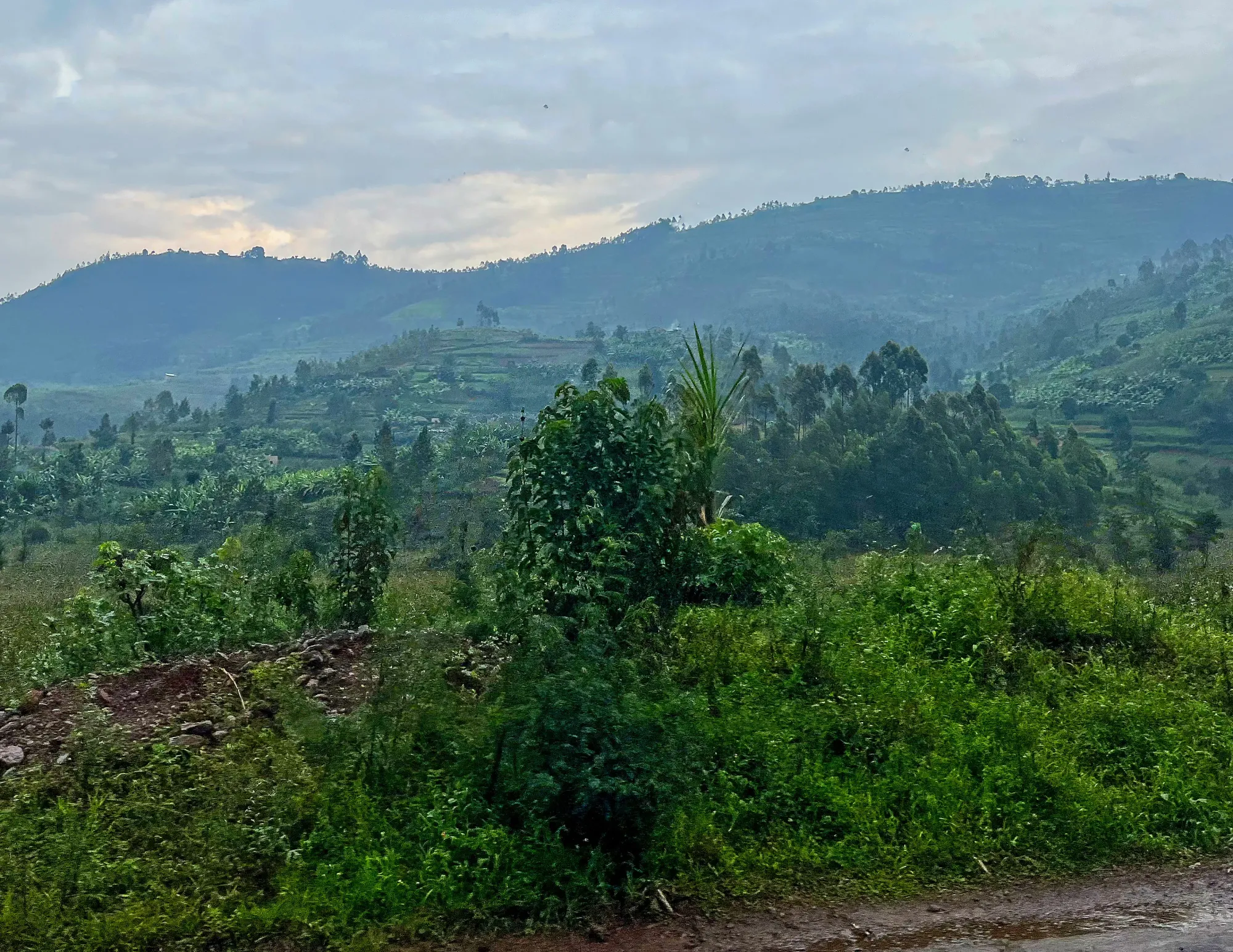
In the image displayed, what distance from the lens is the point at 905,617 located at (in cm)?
835

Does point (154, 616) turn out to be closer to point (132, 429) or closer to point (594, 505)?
point (594, 505)

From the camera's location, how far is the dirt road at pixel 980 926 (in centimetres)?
459

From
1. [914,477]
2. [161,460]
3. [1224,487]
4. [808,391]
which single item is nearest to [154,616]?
[914,477]

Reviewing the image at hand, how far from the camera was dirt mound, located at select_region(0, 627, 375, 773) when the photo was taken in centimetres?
611

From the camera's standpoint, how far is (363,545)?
882cm

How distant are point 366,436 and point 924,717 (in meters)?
62.6

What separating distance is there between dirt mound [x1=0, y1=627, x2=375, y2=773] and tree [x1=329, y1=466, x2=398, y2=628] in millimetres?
1056

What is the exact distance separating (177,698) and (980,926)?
5.26m

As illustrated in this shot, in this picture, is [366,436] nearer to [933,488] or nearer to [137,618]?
[933,488]

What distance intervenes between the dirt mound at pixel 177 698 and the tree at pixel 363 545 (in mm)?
1056

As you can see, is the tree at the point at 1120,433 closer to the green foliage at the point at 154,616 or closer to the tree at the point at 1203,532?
the tree at the point at 1203,532

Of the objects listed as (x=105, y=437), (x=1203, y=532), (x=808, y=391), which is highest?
(x=808, y=391)

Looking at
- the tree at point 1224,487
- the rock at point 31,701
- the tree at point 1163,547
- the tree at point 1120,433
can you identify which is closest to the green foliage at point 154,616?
the rock at point 31,701

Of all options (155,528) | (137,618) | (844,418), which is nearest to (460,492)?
(155,528)
